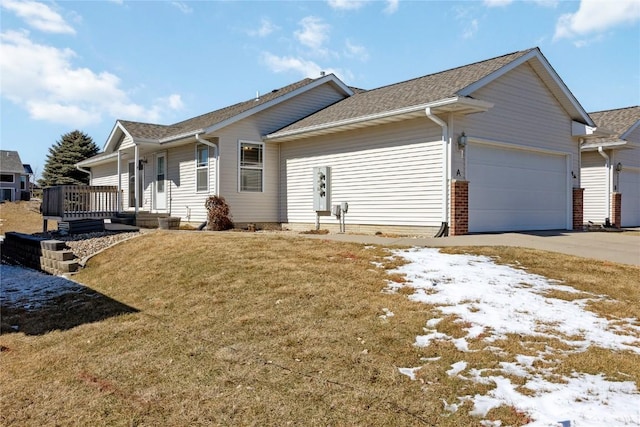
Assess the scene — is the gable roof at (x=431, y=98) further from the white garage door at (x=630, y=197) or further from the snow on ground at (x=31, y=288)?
the snow on ground at (x=31, y=288)

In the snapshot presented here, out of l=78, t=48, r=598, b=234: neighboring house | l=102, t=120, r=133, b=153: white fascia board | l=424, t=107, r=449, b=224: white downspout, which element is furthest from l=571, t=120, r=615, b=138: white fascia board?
l=102, t=120, r=133, b=153: white fascia board

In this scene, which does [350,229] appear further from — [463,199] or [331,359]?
[331,359]

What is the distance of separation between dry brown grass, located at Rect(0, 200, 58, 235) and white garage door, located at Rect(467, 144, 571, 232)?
793 inches

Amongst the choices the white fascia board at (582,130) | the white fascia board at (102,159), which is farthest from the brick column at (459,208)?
the white fascia board at (102,159)

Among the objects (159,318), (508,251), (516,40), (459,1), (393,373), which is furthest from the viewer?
(516,40)

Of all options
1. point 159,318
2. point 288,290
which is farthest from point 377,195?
point 159,318

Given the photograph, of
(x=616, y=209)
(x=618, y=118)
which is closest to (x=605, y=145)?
(x=616, y=209)

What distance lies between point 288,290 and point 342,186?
788 cm

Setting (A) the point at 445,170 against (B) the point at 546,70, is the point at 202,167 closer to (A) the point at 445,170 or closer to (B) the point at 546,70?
(A) the point at 445,170

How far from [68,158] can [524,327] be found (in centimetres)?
4922

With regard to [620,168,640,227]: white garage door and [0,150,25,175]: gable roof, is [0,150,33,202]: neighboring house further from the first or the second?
[620,168,640,227]: white garage door

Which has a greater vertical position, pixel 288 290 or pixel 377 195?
pixel 377 195

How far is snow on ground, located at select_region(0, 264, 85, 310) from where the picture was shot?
26.6 ft

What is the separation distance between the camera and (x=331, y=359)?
444cm
